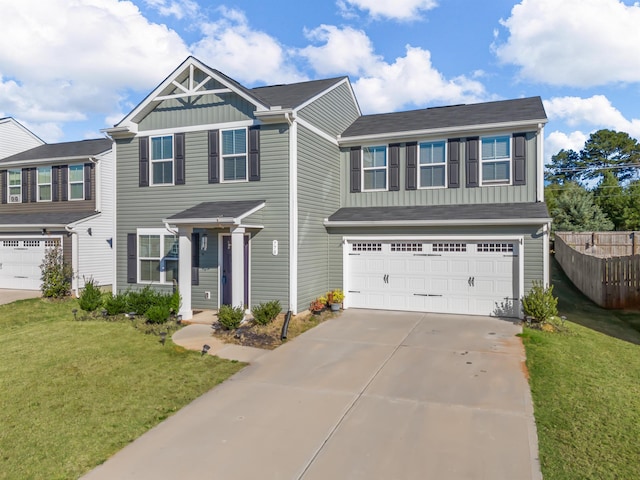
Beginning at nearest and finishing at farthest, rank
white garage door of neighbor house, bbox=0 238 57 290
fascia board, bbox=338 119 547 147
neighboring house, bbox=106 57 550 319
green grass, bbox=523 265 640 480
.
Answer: green grass, bbox=523 265 640 480 → neighboring house, bbox=106 57 550 319 → fascia board, bbox=338 119 547 147 → white garage door of neighbor house, bbox=0 238 57 290

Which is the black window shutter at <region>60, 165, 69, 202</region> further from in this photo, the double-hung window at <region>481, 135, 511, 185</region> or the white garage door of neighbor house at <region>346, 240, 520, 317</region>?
the double-hung window at <region>481, 135, 511, 185</region>

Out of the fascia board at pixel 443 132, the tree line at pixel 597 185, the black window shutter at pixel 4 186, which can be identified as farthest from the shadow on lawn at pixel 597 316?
the black window shutter at pixel 4 186

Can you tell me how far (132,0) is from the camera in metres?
12.9

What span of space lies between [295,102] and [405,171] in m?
4.03

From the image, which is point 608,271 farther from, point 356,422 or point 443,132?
point 356,422

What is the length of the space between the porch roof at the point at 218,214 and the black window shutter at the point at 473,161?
6.13m

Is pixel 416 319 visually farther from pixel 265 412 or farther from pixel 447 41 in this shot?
pixel 447 41

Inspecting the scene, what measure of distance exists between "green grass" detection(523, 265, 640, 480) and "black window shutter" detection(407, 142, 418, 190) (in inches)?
218

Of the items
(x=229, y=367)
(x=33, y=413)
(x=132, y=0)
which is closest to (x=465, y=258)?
(x=229, y=367)

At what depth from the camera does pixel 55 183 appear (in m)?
18.5

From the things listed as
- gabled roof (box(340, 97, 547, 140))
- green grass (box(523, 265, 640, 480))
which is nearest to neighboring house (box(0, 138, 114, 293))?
gabled roof (box(340, 97, 547, 140))

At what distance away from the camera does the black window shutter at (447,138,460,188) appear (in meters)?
12.9

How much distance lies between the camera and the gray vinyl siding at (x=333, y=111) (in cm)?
1269

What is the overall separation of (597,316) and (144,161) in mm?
14145
